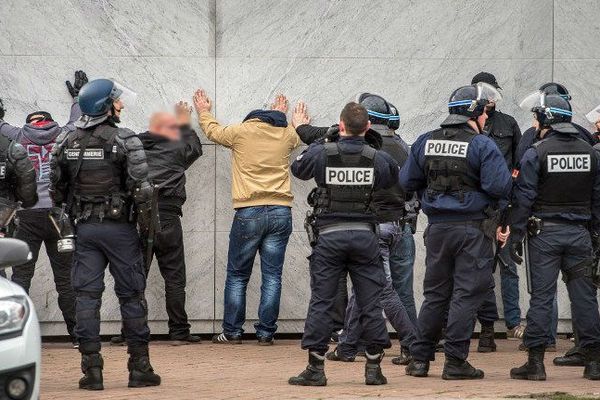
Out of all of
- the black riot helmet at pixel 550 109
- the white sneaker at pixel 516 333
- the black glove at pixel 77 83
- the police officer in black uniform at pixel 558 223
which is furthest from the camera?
the white sneaker at pixel 516 333

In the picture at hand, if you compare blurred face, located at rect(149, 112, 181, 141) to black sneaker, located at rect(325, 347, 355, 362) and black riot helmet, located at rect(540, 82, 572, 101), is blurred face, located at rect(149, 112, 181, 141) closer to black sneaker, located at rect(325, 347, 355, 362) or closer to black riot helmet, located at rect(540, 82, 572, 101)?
black sneaker, located at rect(325, 347, 355, 362)

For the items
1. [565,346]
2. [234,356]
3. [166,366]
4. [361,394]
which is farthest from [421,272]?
[361,394]

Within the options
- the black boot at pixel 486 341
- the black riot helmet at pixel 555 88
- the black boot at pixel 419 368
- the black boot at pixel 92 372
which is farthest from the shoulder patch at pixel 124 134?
the black boot at pixel 486 341

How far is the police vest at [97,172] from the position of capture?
408 inches

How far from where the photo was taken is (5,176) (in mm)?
11258

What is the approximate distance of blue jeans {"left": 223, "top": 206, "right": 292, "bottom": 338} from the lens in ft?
46.0

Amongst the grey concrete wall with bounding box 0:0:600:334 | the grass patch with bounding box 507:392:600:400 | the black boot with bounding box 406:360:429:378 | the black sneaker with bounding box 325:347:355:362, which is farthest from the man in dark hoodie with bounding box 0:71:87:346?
the grass patch with bounding box 507:392:600:400

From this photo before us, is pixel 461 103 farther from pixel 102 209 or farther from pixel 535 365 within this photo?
pixel 102 209

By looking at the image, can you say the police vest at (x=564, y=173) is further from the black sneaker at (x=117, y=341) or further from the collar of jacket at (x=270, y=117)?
the black sneaker at (x=117, y=341)

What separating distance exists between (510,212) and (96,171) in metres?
3.21

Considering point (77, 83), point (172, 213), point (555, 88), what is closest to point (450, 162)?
point (555, 88)

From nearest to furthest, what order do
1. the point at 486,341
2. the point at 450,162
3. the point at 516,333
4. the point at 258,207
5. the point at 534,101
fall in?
the point at 450,162
the point at 534,101
the point at 486,341
the point at 258,207
the point at 516,333

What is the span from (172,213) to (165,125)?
3374 millimetres

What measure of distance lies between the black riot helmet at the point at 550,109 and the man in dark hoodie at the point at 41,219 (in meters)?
4.59
